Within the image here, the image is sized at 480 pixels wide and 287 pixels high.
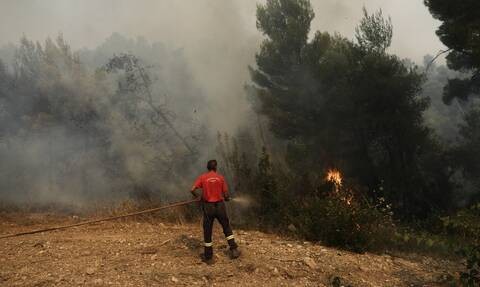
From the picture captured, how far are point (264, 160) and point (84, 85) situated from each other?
11747 mm

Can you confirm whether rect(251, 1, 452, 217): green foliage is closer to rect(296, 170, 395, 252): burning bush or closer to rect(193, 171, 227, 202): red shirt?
rect(296, 170, 395, 252): burning bush

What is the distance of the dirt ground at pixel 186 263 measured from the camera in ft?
18.4

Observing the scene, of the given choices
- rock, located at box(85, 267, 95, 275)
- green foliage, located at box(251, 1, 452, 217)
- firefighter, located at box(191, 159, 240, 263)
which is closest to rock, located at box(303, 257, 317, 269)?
firefighter, located at box(191, 159, 240, 263)

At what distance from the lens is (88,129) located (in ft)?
53.1

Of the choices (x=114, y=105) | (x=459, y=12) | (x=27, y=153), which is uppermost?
(x=459, y=12)

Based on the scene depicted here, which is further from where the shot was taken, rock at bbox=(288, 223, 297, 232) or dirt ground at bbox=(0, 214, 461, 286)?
rock at bbox=(288, 223, 297, 232)

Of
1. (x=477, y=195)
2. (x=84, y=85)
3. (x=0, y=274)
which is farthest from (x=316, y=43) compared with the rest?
(x=0, y=274)

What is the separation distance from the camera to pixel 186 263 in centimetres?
604

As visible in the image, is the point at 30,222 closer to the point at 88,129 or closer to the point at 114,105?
the point at 88,129

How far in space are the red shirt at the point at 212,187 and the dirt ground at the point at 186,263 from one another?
0.92m

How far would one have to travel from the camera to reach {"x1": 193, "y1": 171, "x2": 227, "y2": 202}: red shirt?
614 cm

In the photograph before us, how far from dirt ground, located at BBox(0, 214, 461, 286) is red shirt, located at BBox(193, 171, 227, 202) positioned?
0.92 meters

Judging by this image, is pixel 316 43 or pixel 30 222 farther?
pixel 316 43

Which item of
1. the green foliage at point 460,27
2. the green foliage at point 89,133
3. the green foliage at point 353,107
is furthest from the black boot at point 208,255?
the green foliage at point 353,107
